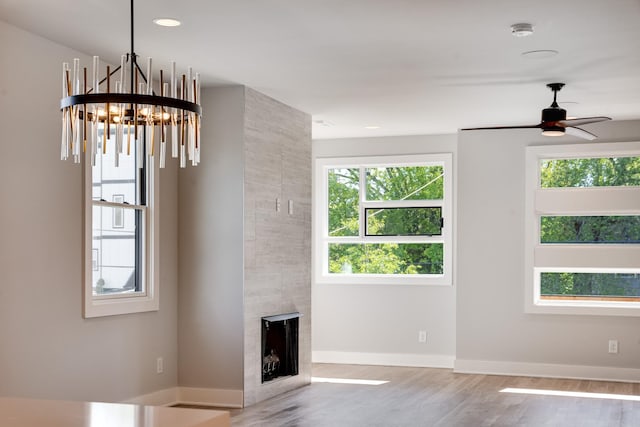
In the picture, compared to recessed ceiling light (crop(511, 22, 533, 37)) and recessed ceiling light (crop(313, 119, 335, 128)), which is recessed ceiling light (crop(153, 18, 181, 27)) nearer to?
recessed ceiling light (crop(511, 22, 533, 37))

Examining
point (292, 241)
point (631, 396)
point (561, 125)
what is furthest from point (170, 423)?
point (631, 396)

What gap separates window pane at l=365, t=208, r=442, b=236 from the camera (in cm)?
959

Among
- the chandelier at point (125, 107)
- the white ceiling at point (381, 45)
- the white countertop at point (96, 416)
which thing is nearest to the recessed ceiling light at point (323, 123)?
the white ceiling at point (381, 45)

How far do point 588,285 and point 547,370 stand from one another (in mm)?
992

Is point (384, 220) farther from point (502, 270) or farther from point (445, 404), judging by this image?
point (445, 404)

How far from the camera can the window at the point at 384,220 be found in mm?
9555

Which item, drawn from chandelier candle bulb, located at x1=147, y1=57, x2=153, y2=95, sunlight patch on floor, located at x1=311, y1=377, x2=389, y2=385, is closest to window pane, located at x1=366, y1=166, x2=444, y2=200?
sunlight patch on floor, located at x1=311, y1=377, x2=389, y2=385

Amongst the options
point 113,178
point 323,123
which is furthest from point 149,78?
point 323,123

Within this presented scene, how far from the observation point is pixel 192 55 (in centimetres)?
571

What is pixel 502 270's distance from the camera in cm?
877

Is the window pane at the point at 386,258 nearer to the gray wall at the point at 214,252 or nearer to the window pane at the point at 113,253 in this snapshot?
the gray wall at the point at 214,252

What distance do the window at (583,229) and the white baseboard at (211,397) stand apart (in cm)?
352

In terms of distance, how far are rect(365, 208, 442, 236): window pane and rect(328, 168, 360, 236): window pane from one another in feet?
0.64

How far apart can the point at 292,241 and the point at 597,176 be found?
11.2 ft
